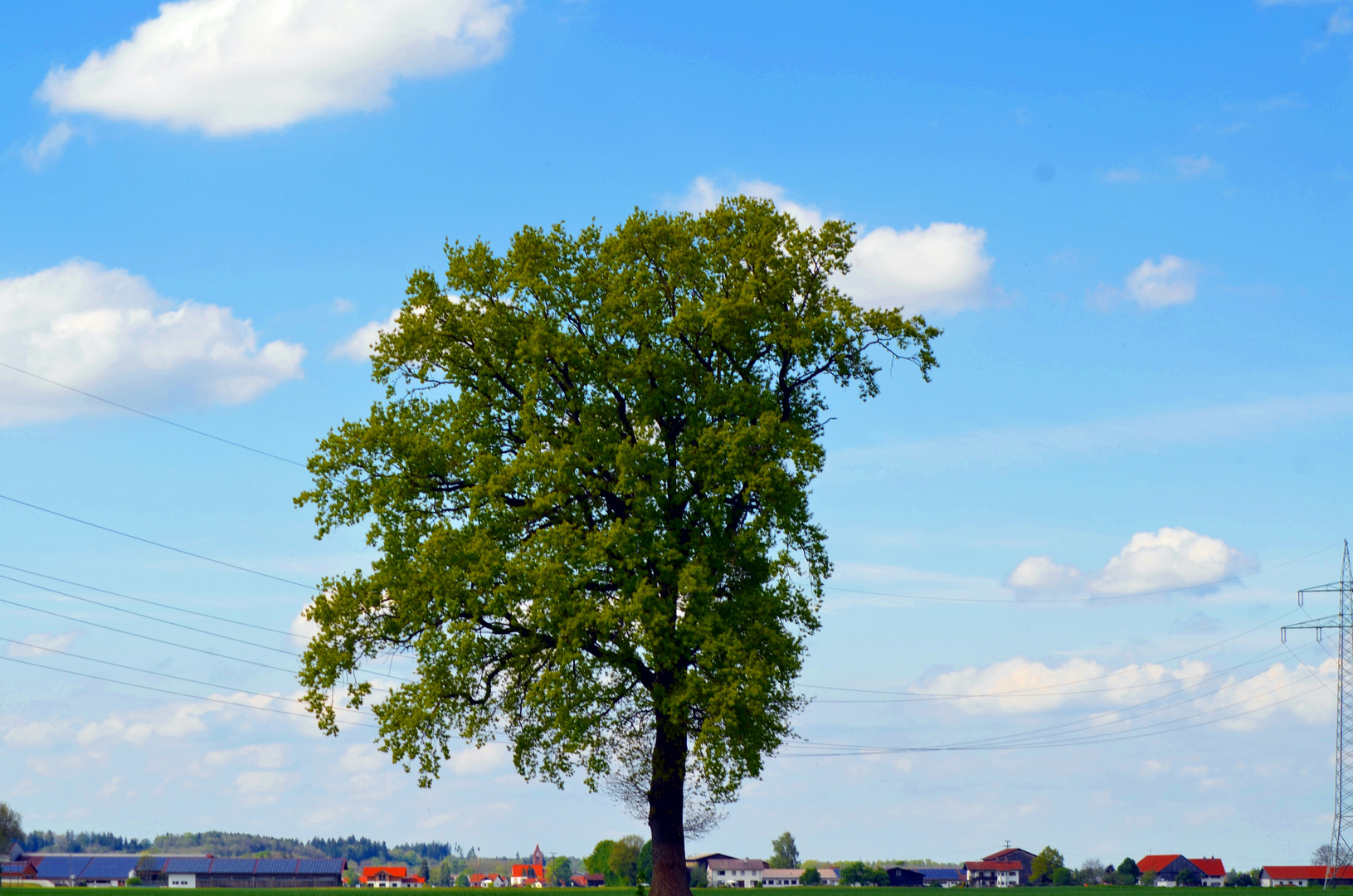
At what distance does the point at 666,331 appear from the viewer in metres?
35.2

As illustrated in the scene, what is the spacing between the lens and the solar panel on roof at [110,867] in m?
174

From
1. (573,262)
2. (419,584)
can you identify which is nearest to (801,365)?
(573,262)

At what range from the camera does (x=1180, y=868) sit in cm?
18538

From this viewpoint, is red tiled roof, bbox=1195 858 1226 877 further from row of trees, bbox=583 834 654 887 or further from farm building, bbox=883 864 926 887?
row of trees, bbox=583 834 654 887

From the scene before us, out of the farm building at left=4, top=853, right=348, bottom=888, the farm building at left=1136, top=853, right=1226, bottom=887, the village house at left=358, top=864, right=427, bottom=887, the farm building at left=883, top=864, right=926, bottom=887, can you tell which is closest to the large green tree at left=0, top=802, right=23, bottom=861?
the farm building at left=4, top=853, right=348, bottom=888

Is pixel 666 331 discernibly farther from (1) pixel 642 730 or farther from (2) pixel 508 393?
(1) pixel 642 730

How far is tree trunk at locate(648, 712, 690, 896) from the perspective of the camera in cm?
3528

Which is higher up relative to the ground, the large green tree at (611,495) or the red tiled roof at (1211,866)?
the large green tree at (611,495)

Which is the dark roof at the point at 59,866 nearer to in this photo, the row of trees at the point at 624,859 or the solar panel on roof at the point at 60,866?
the solar panel on roof at the point at 60,866

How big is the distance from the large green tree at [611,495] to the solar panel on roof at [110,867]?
527 ft

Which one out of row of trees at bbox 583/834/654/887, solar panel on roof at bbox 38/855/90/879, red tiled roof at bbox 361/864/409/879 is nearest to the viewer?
row of trees at bbox 583/834/654/887

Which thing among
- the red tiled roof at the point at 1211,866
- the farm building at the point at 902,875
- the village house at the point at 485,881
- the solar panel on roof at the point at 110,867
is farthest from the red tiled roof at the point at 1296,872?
the solar panel on roof at the point at 110,867

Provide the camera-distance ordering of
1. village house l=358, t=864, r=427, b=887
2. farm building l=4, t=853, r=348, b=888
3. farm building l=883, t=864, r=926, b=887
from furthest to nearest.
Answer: farm building l=883, t=864, r=926, b=887
village house l=358, t=864, r=427, b=887
farm building l=4, t=853, r=348, b=888

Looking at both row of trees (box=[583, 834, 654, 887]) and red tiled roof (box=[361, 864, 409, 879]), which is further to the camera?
red tiled roof (box=[361, 864, 409, 879])
